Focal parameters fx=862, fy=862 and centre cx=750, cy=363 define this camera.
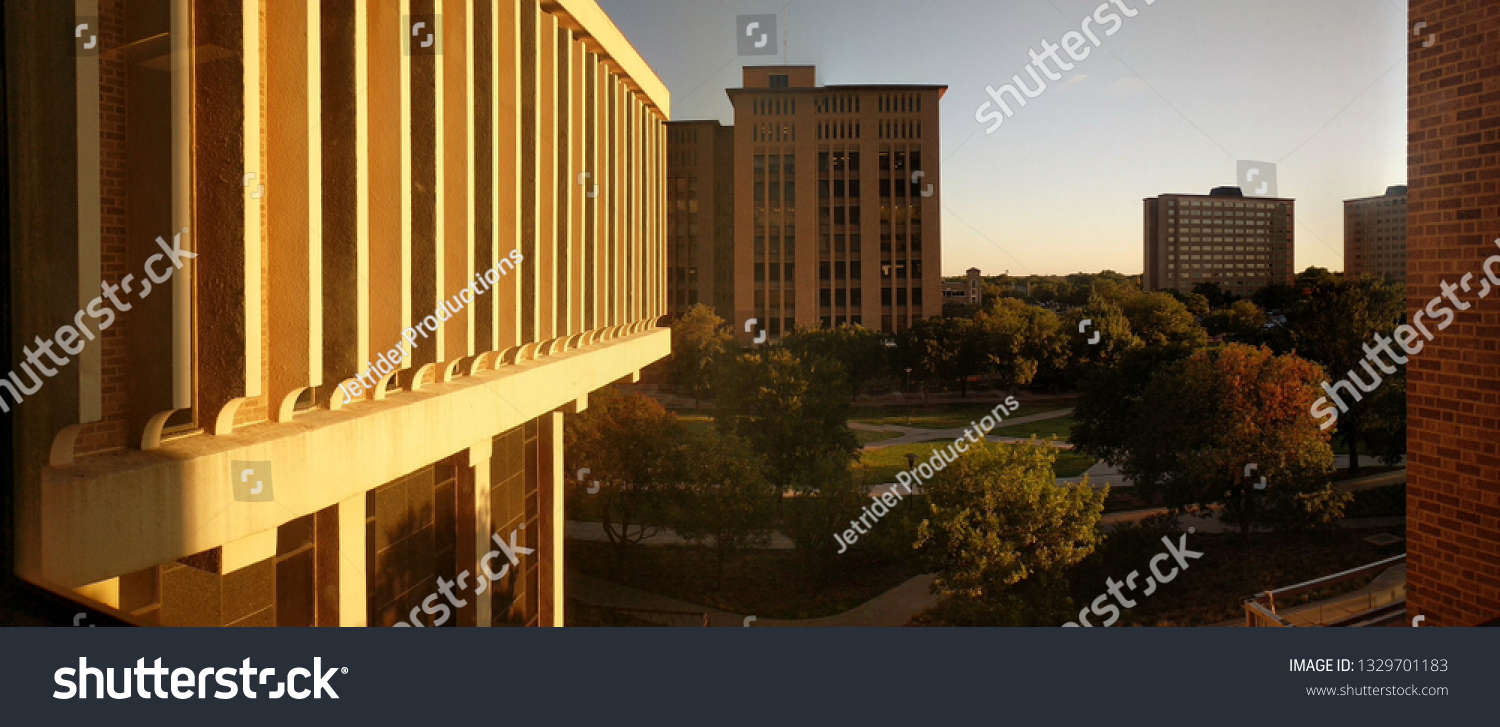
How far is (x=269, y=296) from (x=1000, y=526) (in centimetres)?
1460

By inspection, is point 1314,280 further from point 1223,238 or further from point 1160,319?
point 1223,238

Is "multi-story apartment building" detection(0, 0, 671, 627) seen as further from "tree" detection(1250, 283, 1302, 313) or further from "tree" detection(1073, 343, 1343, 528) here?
"tree" detection(1250, 283, 1302, 313)

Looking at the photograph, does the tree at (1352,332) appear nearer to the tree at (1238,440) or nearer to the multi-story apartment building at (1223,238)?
the tree at (1238,440)

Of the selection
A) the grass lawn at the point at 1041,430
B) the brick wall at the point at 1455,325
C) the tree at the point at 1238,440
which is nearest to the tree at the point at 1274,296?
the grass lawn at the point at 1041,430

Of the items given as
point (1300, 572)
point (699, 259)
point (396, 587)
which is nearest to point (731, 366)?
point (1300, 572)

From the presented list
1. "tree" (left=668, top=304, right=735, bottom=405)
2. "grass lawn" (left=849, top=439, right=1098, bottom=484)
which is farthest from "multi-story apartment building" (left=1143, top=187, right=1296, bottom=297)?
"tree" (left=668, top=304, right=735, bottom=405)

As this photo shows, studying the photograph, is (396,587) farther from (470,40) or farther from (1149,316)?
(1149,316)

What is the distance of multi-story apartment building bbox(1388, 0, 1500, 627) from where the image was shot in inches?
187

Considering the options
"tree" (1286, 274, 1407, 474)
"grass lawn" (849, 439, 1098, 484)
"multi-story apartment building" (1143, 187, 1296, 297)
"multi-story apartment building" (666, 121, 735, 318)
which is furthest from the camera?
"multi-story apartment building" (666, 121, 735, 318)

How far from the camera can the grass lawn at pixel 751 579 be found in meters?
19.8

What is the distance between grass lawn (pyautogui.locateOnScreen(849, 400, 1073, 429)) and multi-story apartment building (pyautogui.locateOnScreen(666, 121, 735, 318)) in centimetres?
2264

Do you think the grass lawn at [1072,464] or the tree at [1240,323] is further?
the tree at [1240,323]

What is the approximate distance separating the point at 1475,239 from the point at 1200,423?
19176 mm

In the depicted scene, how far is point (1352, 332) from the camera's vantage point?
2698 cm
